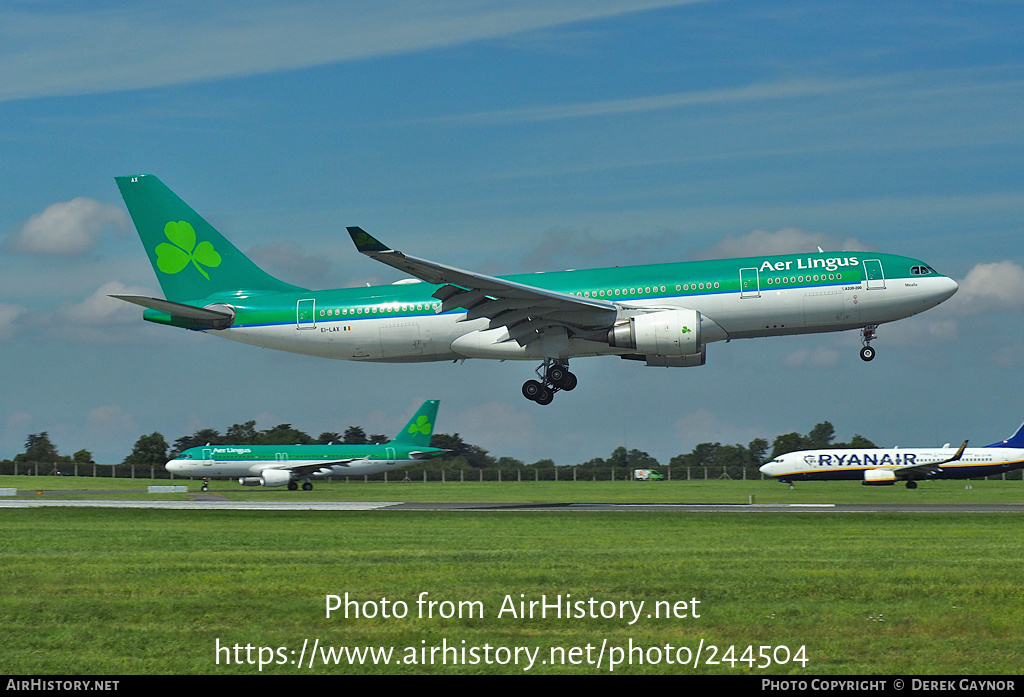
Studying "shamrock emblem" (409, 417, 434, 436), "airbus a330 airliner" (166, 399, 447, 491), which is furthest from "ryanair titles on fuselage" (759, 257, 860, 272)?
"shamrock emblem" (409, 417, 434, 436)

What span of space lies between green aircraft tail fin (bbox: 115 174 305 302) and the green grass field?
16449 millimetres

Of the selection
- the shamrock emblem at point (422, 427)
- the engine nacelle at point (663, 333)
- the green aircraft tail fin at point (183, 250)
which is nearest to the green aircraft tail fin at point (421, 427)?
the shamrock emblem at point (422, 427)

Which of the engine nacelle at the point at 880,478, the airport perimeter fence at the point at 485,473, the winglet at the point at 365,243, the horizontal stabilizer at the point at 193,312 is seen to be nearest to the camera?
the winglet at the point at 365,243

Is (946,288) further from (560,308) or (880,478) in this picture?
(880,478)

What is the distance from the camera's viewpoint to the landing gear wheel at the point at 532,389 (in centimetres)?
4128

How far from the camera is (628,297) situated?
128 feet

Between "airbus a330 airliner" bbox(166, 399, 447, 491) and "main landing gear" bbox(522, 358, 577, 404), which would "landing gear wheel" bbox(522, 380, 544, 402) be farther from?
"airbus a330 airliner" bbox(166, 399, 447, 491)

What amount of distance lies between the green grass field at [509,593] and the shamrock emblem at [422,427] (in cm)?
5183

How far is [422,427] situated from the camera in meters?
82.8

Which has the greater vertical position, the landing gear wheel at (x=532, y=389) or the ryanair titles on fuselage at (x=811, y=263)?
the ryanair titles on fuselage at (x=811, y=263)

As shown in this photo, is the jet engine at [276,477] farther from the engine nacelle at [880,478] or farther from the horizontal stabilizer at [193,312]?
the engine nacelle at [880,478]
